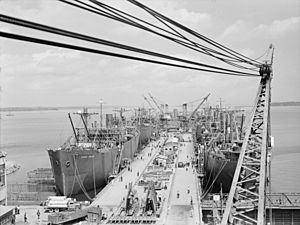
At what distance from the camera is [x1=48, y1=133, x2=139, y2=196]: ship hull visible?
2573cm

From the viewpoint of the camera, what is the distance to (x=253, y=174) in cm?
950

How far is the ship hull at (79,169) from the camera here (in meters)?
25.7

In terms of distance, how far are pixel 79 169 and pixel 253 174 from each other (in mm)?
18709

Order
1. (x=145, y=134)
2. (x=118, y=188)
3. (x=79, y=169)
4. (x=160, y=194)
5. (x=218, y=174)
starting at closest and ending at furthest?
(x=160, y=194)
(x=118, y=188)
(x=79, y=169)
(x=218, y=174)
(x=145, y=134)

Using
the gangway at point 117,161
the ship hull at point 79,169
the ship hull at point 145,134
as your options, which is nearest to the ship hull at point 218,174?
the gangway at point 117,161

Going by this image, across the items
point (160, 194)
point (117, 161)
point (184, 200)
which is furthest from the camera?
point (117, 161)

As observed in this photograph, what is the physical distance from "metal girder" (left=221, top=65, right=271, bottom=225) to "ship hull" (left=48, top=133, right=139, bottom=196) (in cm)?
1592

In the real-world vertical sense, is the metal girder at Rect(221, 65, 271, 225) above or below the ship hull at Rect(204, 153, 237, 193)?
above

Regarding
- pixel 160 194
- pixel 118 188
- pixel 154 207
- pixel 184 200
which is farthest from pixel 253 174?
pixel 118 188

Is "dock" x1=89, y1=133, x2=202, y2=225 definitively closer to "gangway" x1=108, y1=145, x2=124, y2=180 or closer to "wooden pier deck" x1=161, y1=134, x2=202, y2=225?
"wooden pier deck" x1=161, y1=134, x2=202, y2=225

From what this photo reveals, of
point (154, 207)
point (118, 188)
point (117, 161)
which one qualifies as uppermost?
point (117, 161)

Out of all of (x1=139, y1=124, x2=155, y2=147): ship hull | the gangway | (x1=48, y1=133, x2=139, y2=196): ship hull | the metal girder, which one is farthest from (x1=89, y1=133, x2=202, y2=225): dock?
(x1=139, y1=124, x2=155, y2=147): ship hull

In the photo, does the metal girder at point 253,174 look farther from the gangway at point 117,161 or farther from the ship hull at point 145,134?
the ship hull at point 145,134

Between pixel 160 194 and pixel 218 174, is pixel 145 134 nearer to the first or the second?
pixel 218 174
